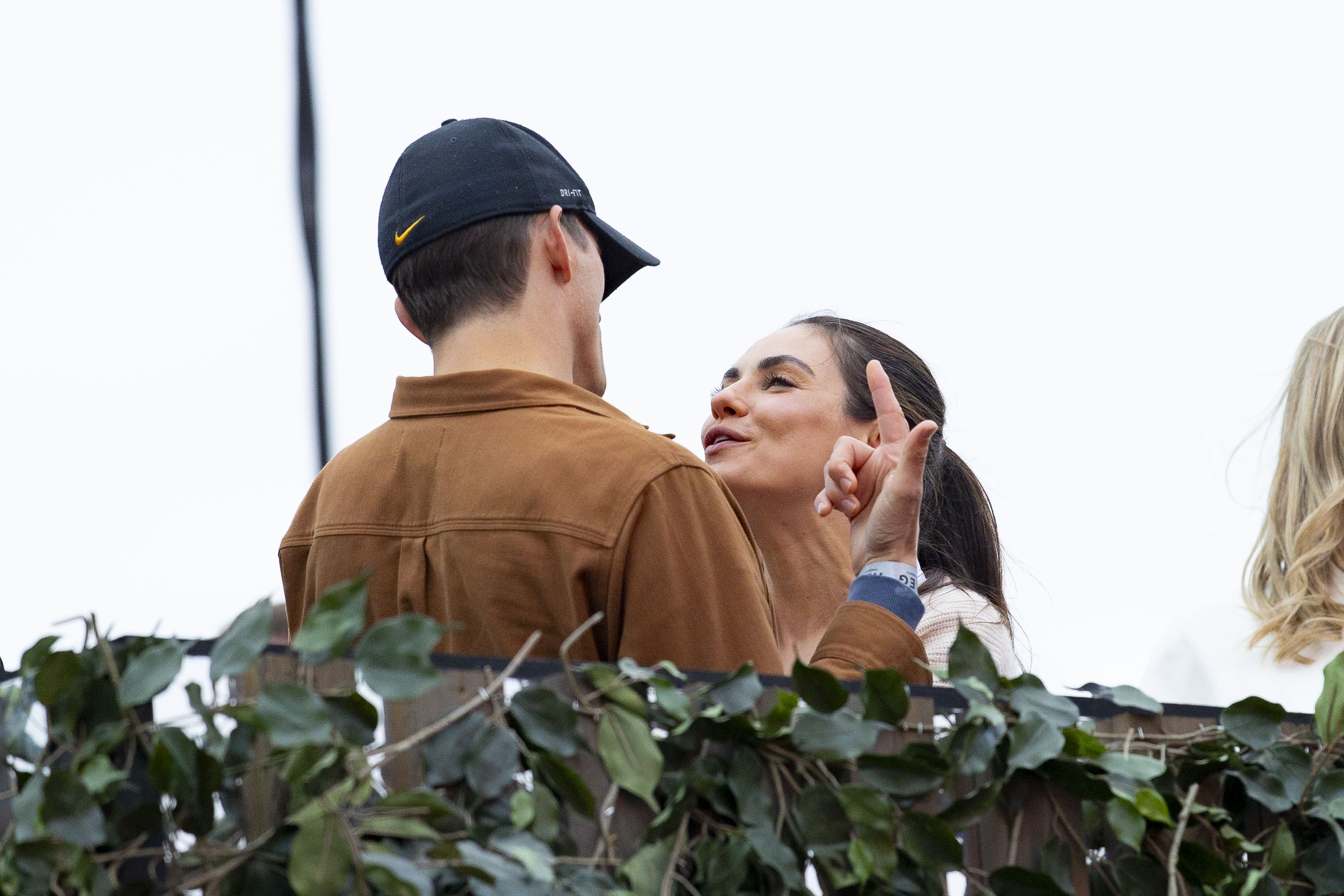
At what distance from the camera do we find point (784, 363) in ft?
8.21

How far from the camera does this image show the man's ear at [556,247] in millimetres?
1536

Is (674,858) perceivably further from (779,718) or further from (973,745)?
(973,745)

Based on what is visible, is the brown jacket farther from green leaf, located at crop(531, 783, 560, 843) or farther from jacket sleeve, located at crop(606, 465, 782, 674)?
green leaf, located at crop(531, 783, 560, 843)

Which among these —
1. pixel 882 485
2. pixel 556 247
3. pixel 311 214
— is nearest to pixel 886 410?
pixel 882 485

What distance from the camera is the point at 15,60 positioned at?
3639 mm

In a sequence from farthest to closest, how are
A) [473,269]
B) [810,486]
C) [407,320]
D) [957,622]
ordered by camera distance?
[810,486]
[957,622]
[407,320]
[473,269]

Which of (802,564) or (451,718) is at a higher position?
(451,718)

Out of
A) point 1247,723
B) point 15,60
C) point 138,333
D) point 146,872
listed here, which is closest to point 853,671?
point 1247,723

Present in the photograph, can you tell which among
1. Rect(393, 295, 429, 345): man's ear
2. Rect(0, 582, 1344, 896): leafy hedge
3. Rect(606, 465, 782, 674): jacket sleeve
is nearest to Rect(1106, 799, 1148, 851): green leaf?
Rect(0, 582, 1344, 896): leafy hedge

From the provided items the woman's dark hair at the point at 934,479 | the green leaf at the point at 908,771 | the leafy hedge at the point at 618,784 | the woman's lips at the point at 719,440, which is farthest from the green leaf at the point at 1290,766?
the woman's lips at the point at 719,440

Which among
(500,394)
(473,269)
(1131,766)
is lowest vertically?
(1131,766)

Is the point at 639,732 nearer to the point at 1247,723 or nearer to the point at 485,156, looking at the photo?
the point at 1247,723

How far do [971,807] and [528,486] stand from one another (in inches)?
21.0

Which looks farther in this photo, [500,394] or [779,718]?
[500,394]
